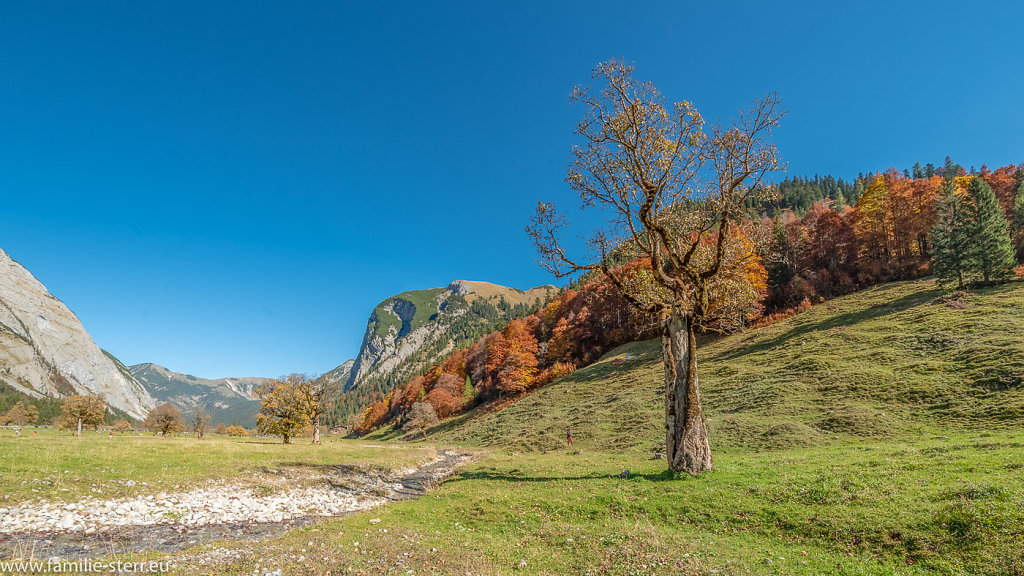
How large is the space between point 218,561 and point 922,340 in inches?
2178

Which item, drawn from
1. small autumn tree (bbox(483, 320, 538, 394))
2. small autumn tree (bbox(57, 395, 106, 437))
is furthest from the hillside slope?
small autumn tree (bbox(57, 395, 106, 437))

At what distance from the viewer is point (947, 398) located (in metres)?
27.0

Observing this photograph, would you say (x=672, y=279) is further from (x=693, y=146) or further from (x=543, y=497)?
(x=543, y=497)

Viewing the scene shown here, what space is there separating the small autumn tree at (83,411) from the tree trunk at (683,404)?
305 ft

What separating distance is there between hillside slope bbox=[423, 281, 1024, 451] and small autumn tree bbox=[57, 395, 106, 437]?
65315mm

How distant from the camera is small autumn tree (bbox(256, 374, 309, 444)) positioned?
55894mm

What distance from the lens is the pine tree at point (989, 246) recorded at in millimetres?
49812

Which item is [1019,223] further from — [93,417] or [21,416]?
[21,416]

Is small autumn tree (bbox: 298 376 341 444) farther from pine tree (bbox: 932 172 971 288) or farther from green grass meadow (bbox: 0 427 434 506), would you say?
pine tree (bbox: 932 172 971 288)

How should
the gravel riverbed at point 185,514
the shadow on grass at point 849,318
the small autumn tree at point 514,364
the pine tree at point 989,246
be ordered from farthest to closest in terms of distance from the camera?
the small autumn tree at point 514,364, the shadow on grass at point 849,318, the pine tree at point 989,246, the gravel riverbed at point 185,514

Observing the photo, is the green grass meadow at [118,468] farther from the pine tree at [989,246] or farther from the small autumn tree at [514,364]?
the pine tree at [989,246]

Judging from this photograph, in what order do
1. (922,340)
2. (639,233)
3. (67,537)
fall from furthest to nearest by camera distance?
(922,340), (639,233), (67,537)

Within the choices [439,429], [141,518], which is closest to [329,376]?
[439,429]

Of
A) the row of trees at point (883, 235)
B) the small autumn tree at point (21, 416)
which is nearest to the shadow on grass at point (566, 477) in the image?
the row of trees at point (883, 235)
